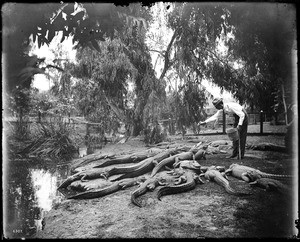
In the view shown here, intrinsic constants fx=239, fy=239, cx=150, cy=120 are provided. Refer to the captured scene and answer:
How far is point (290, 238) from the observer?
118 inches

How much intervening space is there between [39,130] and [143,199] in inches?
72.4

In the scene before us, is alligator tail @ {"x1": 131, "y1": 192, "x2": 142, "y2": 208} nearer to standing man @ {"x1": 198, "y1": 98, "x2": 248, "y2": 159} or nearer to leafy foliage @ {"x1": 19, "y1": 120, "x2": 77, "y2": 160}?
leafy foliage @ {"x1": 19, "y1": 120, "x2": 77, "y2": 160}

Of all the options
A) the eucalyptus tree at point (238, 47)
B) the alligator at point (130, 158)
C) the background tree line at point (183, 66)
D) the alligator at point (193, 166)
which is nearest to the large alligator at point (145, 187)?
the alligator at point (130, 158)

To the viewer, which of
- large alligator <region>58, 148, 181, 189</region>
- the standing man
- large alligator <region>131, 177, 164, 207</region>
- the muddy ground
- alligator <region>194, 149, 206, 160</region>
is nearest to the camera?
the muddy ground

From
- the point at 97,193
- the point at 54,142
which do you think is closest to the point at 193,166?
the point at 97,193

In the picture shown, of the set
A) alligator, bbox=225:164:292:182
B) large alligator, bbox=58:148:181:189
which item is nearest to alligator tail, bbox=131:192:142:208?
large alligator, bbox=58:148:181:189

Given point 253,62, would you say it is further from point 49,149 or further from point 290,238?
point 49,149

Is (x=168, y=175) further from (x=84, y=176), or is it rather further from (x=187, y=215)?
(x=84, y=176)

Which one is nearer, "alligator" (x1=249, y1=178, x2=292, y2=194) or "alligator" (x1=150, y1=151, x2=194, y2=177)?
"alligator" (x1=249, y1=178, x2=292, y2=194)

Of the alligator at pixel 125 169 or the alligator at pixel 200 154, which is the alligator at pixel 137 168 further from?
the alligator at pixel 200 154

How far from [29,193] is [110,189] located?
1153 millimetres

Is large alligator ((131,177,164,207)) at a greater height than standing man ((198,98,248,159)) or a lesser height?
lesser

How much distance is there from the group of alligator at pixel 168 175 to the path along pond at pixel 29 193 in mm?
209

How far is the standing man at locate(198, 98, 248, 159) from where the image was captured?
3676 mm
